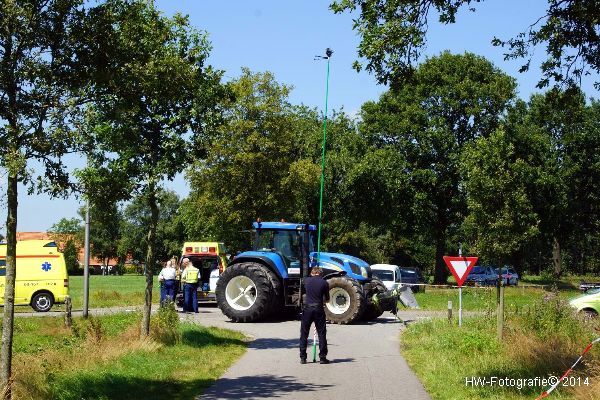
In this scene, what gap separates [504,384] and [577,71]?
5382 mm

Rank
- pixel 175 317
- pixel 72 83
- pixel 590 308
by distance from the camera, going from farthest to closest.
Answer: pixel 590 308, pixel 175 317, pixel 72 83

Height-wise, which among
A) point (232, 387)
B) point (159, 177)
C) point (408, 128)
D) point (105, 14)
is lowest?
point (232, 387)

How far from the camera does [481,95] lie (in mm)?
48812

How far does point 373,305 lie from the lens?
2325 centimetres

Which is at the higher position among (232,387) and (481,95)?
(481,95)

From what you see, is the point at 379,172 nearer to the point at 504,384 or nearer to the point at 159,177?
the point at 159,177

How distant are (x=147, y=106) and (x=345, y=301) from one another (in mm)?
10028

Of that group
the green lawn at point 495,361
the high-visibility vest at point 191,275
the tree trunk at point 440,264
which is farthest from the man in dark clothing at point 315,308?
the tree trunk at point 440,264

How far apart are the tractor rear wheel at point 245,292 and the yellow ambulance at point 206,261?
641 centimetres

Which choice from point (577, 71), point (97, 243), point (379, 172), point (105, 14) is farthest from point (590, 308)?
point (97, 243)

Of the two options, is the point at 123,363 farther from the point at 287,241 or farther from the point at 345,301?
the point at 287,241

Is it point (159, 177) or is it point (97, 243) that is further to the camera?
point (97, 243)

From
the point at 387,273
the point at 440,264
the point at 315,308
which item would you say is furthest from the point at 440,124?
the point at 315,308

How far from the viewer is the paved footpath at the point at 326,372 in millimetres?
11078
